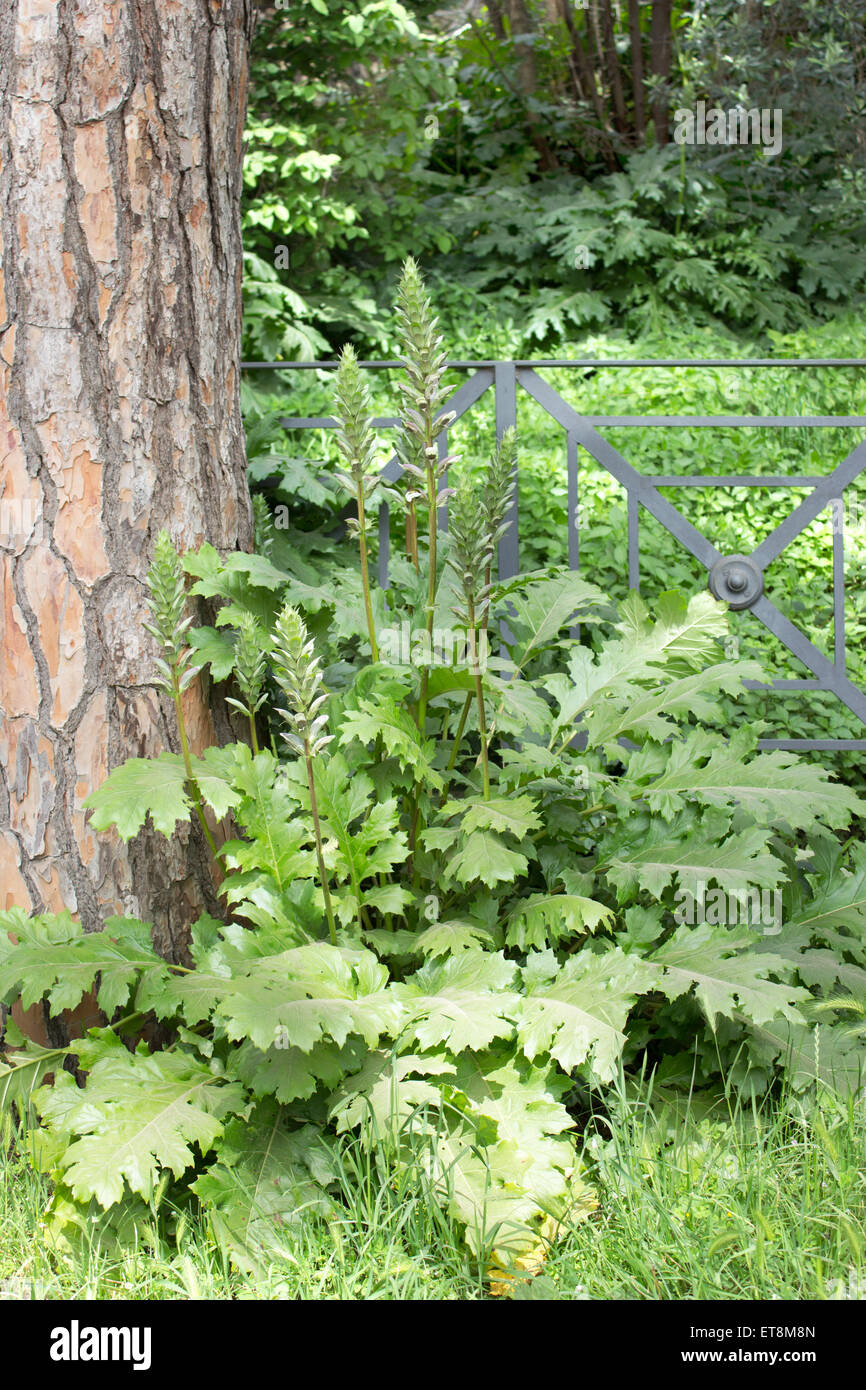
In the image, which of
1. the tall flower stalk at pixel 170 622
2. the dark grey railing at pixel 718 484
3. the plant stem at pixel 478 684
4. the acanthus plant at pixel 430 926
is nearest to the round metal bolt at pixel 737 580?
the dark grey railing at pixel 718 484

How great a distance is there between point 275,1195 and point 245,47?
2.49 meters

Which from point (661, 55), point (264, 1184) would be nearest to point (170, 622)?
point (264, 1184)

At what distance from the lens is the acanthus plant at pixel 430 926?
1816mm

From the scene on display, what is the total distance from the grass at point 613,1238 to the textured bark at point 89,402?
672 mm

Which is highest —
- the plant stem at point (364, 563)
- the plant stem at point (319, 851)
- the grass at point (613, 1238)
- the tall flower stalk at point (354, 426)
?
the tall flower stalk at point (354, 426)

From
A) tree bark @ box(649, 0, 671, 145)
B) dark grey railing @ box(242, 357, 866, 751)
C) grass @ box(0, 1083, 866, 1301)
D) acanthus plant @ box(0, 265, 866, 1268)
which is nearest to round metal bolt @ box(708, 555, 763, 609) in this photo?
dark grey railing @ box(242, 357, 866, 751)

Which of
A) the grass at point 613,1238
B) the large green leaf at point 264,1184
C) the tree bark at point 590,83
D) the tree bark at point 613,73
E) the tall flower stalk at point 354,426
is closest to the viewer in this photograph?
the grass at point 613,1238

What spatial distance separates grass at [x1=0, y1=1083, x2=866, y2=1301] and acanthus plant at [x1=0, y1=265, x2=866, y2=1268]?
6 centimetres

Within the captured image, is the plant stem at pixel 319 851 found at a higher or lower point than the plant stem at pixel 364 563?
lower

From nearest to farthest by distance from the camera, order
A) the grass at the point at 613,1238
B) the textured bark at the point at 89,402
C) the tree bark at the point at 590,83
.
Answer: the grass at the point at 613,1238 → the textured bark at the point at 89,402 → the tree bark at the point at 590,83

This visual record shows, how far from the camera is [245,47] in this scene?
2551 mm

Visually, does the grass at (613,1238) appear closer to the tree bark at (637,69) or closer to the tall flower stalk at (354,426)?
the tall flower stalk at (354,426)

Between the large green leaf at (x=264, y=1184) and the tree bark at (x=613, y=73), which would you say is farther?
the tree bark at (x=613, y=73)

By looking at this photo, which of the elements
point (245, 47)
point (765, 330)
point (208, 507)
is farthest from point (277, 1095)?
point (765, 330)
